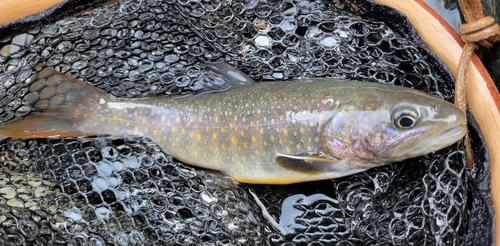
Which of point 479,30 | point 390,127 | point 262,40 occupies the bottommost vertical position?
point 390,127

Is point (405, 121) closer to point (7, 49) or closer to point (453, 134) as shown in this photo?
point (453, 134)

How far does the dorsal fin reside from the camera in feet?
7.08

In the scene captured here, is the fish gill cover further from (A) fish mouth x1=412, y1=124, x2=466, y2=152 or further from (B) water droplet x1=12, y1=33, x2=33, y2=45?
(A) fish mouth x1=412, y1=124, x2=466, y2=152

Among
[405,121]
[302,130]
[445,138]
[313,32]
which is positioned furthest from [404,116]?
[313,32]

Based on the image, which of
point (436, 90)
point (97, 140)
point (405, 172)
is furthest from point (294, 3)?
point (97, 140)

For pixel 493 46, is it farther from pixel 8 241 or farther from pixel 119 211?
pixel 8 241

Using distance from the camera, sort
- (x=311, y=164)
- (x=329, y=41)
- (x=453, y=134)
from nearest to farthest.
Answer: (x=453, y=134), (x=311, y=164), (x=329, y=41)

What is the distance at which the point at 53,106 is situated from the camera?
84.4 inches

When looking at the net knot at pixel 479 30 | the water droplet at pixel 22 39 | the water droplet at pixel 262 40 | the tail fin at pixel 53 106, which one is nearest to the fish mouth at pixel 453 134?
the net knot at pixel 479 30

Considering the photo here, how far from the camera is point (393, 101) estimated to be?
189 cm

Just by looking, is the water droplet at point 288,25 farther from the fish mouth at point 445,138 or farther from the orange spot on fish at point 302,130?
the fish mouth at point 445,138

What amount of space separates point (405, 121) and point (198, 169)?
0.90 m

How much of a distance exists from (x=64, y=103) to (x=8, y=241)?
61 cm

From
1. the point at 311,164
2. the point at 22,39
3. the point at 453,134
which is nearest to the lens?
the point at 453,134
